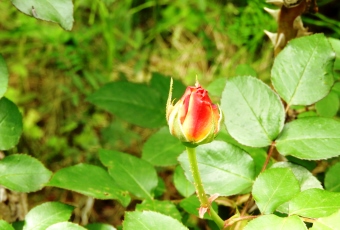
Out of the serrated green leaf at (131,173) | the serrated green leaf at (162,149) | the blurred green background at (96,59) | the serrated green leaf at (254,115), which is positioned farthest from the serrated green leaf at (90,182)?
the blurred green background at (96,59)

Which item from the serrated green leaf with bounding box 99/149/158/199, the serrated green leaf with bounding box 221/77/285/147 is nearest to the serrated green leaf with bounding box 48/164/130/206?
the serrated green leaf with bounding box 99/149/158/199

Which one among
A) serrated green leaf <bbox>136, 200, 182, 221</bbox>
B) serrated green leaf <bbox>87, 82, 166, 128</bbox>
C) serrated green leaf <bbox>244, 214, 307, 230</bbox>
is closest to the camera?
serrated green leaf <bbox>244, 214, 307, 230</bbox>

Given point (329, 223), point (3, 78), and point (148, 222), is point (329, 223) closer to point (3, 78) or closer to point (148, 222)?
point (148, 222)

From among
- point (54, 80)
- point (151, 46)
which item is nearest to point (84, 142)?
point (54, 80)

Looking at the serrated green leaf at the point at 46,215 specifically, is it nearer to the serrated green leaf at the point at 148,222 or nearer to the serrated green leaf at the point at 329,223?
the serrated green leaf at the point at 148,222

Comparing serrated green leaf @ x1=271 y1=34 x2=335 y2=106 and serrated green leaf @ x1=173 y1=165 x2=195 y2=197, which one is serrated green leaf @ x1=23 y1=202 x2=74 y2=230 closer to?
serrated green leaf @ x1=173 y1=165 x2=195 y2=197

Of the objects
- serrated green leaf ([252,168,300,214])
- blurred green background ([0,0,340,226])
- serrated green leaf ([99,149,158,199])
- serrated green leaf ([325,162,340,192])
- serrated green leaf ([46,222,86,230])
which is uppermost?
serrated green leaf ([252,168,300,214])
